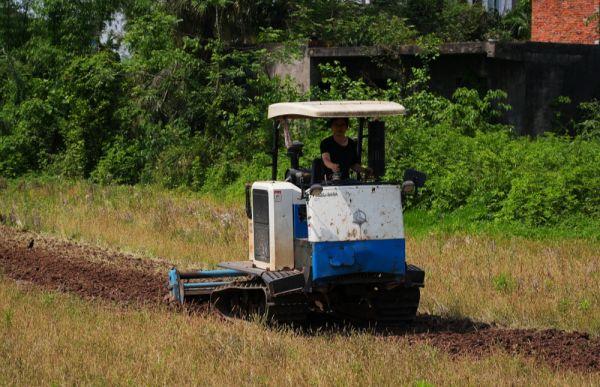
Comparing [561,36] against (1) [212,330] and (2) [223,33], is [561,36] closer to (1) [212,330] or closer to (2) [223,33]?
(2) [223,33]

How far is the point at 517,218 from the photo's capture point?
1731 centimetres

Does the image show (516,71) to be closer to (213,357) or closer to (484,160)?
(484,160)

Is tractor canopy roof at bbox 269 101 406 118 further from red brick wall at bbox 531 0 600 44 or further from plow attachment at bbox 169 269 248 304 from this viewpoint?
red brick wall at bbox 531 0 600 44

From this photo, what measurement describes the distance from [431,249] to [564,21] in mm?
18679

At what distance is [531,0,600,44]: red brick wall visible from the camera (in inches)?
1231

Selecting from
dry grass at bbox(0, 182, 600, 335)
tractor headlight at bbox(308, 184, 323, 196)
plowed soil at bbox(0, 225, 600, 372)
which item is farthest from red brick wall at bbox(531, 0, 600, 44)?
tractor headlight at bbox(308, 184, 323, 196)

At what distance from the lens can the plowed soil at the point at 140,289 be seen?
9.66m

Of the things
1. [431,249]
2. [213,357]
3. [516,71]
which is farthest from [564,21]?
[213,357]

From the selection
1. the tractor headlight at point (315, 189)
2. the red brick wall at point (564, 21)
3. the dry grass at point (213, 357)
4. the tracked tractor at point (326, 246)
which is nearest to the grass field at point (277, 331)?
the dry grass at point (213, 357)

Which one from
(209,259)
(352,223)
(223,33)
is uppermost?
(223,33)

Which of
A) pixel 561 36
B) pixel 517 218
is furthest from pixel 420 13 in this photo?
pixel 517 218

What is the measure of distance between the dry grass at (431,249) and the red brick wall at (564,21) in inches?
563

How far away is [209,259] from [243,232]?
6.77ft

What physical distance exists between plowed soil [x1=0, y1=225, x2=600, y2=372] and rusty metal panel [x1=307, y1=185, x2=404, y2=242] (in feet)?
3.63
